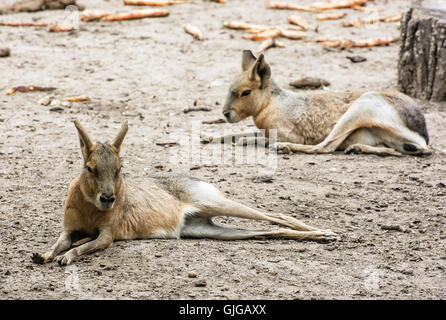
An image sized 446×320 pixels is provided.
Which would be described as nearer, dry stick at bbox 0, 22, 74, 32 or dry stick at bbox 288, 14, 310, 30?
dry stick at bbox 0, 22, 74, 32

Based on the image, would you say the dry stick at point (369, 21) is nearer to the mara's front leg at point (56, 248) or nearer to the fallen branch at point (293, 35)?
the fallen branch at point (293, 35)

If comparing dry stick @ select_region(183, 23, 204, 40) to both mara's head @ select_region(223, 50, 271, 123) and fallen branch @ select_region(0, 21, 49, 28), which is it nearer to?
fallen branch @ select_region(0, 21, 49, 28)

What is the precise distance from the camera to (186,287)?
154 inches

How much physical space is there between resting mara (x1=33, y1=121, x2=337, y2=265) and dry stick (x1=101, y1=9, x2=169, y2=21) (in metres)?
6.35

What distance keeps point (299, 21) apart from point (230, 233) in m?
6.75

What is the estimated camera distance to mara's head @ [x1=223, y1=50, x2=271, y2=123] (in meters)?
7.43

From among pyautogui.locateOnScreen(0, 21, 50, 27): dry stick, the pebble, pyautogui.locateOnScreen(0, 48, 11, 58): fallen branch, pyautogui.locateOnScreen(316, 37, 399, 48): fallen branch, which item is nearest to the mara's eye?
the pebble

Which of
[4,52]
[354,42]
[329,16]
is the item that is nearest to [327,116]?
[354,42]

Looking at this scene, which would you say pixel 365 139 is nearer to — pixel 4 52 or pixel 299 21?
pixel 299 21

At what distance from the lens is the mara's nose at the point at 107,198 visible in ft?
14.0

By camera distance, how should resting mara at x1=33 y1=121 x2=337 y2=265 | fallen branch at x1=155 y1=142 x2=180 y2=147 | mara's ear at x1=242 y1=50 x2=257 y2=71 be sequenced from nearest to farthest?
resting mara at x1=33 y1=121 x2=337 y2=265, fallen branch at x1=155 y1=142 x2=180 y2=147, mara's ear at x1=242 y1=50 x2=257 y2=71

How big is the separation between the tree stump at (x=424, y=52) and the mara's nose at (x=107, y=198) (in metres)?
5.28

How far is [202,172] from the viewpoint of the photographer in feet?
21.0

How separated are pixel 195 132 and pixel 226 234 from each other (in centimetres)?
282
